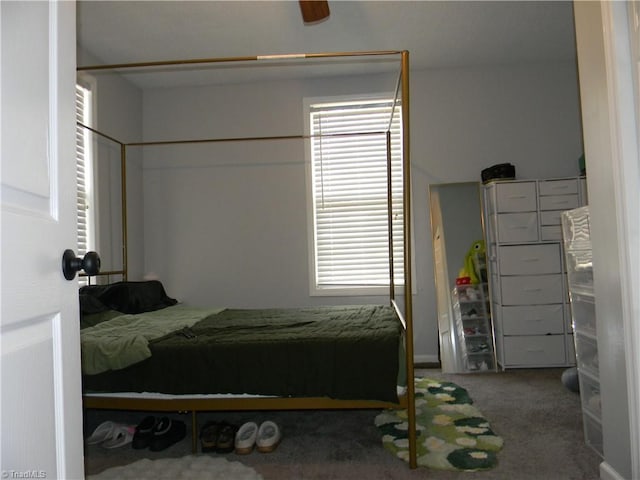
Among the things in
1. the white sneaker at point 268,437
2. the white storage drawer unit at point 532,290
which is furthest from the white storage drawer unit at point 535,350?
the white sneaker at point 268,437

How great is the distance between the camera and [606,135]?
1.88m

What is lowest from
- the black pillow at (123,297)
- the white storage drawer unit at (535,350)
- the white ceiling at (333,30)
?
the white storage drawer unit at (535,350)

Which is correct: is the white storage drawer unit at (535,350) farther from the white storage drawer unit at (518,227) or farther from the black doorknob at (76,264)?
the black doorknob at (76,264)

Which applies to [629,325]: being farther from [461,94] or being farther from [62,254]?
[461,94]

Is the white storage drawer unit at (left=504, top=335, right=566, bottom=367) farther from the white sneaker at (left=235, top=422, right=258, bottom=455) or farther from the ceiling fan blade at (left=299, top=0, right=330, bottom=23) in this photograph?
the ceiling fan blade at (left=299, top=0, right=330, bottom=23)

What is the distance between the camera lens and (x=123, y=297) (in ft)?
11.6

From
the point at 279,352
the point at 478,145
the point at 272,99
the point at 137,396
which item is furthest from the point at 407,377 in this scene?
the point at 272,99

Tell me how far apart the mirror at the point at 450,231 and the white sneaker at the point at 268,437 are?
2110 millimetres

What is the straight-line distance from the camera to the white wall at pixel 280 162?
451 cm

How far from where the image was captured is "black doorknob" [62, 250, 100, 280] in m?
0.99

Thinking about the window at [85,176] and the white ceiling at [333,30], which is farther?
the window at [85,176]

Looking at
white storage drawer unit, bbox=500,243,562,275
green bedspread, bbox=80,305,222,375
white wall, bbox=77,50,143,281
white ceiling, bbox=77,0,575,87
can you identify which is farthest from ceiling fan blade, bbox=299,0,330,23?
white storage drawer unit, bbox=500,243,562,275

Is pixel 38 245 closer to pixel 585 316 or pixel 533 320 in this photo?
pixel 585 316

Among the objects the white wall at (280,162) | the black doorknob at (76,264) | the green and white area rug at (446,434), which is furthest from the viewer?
the white wall at (280,162)
